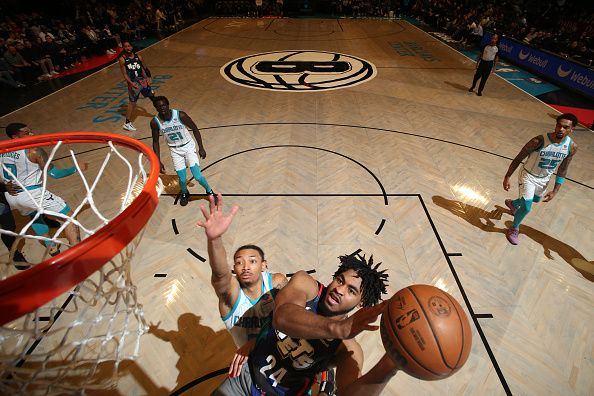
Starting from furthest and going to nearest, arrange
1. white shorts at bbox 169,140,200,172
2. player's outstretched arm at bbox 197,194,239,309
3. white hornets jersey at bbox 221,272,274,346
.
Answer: white shorts at bbox 169,140,200,172, white hornets jersey at bbox 221,272,274,346, player's outstretched arm at bbox 197,194,239,309

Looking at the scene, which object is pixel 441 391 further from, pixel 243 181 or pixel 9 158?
pixel 9 158

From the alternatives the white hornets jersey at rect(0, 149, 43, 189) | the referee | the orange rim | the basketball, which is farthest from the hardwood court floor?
the orange rim

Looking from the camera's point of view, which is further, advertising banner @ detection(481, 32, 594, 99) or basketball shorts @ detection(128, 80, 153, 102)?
advertising banner @ detection(481, 32, 594, 99)

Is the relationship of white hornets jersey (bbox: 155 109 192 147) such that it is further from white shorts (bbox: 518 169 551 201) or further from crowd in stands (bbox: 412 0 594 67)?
crowd in stands (bbox: 412 0 594 67)

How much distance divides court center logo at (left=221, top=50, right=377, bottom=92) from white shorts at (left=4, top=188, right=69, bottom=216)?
292 inches

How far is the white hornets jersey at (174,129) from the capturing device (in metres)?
4.47

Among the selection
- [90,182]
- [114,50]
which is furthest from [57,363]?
[114,50]

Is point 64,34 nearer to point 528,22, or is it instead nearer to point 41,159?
point 41,159

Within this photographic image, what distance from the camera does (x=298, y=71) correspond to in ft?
38.5

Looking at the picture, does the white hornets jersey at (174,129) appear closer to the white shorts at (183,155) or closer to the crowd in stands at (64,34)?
the white shorts at (183,155)

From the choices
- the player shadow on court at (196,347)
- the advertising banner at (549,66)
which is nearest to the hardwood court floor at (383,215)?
the player shadow on court at (196,347)

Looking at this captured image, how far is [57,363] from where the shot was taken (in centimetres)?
303

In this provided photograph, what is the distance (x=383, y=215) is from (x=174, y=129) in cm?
339

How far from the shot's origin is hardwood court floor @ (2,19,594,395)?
314 cm
